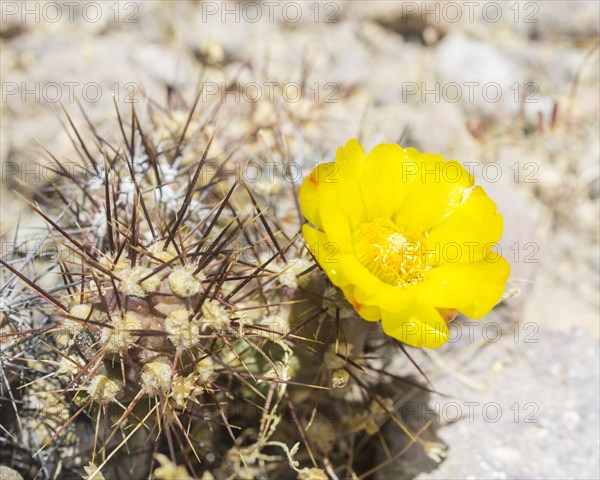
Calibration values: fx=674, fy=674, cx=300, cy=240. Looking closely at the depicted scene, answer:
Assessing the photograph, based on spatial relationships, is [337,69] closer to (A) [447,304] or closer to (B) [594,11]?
(B) [594,11]

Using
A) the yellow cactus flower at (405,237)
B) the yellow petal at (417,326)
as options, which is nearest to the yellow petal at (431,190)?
the yellow cactus flower at (405,237)

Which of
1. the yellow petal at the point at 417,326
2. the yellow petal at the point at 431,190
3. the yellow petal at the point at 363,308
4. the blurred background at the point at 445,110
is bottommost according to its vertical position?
the blurred background at the point at 445,110

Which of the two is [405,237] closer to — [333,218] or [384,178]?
[384,178]

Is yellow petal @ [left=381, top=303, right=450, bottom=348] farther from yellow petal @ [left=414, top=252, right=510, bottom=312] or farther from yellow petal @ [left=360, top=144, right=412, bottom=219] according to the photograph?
yellow petal @ [left=360, top=144, right=412, bottom=219]

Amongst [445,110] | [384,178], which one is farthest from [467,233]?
[445,110]

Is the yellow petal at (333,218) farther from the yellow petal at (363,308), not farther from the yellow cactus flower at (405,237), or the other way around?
the yellow petal at (363,308)

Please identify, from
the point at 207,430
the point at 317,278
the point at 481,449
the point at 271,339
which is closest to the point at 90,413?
the point at 207,430
